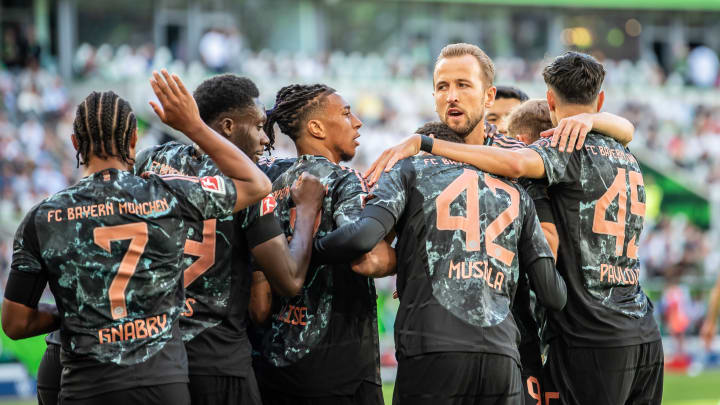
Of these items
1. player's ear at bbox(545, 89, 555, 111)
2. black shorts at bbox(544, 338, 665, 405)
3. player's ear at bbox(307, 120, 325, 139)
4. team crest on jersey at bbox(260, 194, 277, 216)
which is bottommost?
black shorts at bbox(544, 338, 665, 405)

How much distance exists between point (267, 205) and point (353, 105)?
2262 cm

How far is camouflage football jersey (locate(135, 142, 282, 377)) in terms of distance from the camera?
14.7 feet

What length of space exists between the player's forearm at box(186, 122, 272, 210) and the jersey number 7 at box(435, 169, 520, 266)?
87 centimetres

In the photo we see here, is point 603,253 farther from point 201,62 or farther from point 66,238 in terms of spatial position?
point 201,62

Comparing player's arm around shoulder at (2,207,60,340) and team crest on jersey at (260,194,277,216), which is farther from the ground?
team crest on jersey at (260,194,277,216)

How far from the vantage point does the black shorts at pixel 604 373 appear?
495cm

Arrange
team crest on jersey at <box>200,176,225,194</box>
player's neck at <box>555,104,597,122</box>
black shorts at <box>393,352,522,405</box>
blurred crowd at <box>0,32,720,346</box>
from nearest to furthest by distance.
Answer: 1. team crest on jersey at <box>200,176,225,194</box>
2. black shorts at <box>393,352,522,405</box>
3. player's neck at <box>555,104,597,122</box>
4. blurred crowd at <box>0,32,720,346</box>

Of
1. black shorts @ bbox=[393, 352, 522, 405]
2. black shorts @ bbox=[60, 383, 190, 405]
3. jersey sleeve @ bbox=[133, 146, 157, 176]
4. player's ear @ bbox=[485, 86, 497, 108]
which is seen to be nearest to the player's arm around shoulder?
black shorts @ bbox=[60, 383, 190, 405]

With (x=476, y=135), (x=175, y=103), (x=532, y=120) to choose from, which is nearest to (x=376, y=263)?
(x=476, y=135)

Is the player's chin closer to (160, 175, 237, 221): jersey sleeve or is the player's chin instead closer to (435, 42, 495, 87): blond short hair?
(435, 42, 495, 87): blond short hair

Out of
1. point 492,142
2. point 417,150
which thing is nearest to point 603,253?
point 492,142

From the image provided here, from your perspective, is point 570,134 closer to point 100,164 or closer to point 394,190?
point 394,190

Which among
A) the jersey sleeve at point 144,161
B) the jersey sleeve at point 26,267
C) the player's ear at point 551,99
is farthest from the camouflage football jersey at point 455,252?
the jersey sleeve at point 26,267

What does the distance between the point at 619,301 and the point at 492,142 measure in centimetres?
113
